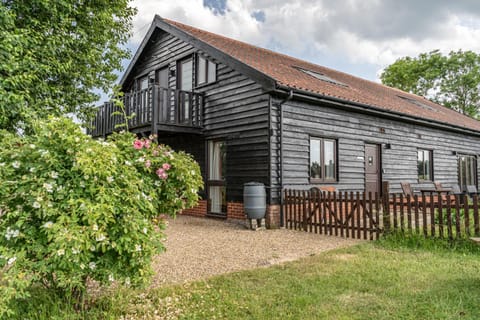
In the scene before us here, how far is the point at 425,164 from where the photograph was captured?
13.6 m

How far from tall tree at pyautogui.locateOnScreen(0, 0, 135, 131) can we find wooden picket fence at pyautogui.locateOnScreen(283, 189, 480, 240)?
19.3 feet

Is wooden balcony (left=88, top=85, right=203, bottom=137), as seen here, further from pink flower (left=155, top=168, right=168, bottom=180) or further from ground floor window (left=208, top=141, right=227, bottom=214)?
pink flower (left=155, top=168, right=168, bottom=180)

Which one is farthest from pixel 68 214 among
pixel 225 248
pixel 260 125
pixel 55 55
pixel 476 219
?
pixel 260 125

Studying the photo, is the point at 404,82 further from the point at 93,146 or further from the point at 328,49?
the point at 93,146

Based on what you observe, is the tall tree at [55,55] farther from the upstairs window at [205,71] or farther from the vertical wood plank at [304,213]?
the vertical wood plank at [304,213]

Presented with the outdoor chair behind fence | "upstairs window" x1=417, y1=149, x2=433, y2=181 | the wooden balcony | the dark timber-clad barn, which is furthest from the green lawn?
"upstairs window" x1=417, y1=149, x2=433, y2=181

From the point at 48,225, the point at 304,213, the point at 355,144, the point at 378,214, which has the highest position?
the point at 355,144

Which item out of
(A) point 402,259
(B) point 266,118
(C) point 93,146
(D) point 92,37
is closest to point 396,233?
(A) point 402,259

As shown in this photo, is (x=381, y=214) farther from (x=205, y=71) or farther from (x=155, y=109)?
(x=205, y=71)

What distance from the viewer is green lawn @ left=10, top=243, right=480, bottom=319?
309 cm

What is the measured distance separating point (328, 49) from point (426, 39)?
17480 mm

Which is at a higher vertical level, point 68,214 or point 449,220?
point 68,214

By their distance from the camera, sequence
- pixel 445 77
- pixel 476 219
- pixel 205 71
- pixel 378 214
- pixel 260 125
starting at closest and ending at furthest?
1. pixel 476 219
2. pixel 378 214
3. pixel 260 125
4. pixel 205 71
5. pixel 445 77

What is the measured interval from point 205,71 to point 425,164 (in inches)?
372
